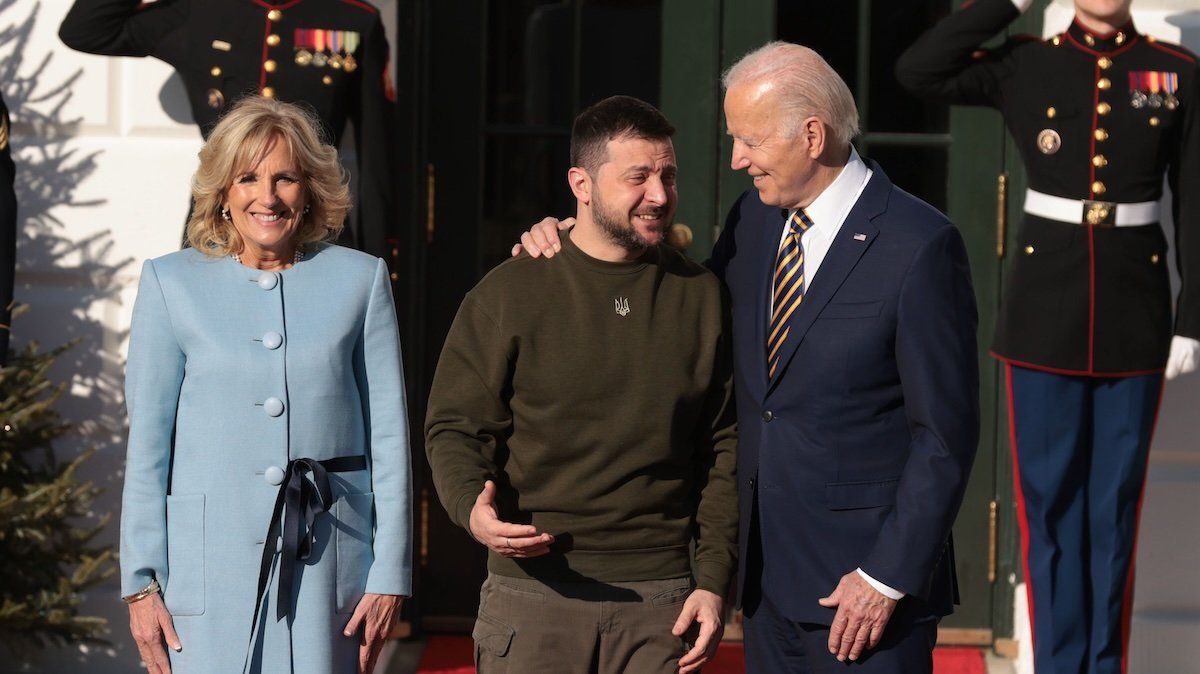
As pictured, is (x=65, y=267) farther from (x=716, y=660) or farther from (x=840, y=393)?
(x=840, y=393)

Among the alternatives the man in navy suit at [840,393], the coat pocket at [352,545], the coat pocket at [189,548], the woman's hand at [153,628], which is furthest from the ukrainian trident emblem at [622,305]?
the woman's hand at [153,628]

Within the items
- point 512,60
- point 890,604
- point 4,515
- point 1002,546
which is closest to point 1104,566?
point 1002,546

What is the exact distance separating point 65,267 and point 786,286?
2600 mm

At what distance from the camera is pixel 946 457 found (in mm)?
2789

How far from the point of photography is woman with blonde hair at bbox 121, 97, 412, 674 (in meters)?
2.89

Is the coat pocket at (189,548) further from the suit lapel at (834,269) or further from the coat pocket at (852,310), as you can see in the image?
the coat pocket at (852,310)

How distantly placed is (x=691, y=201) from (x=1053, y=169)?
48.1 inches

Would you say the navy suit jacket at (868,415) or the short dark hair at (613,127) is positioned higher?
the short dark hair at (613,127)

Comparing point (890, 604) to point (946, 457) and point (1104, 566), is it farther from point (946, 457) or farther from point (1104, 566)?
point (1104, 566)

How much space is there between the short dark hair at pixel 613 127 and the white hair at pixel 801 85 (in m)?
0.17

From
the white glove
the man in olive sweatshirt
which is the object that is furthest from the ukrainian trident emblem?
the white glove

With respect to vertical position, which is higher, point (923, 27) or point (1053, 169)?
point (923, 27)

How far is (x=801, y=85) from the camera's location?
9.62 feet

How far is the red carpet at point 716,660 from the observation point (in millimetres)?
4883
